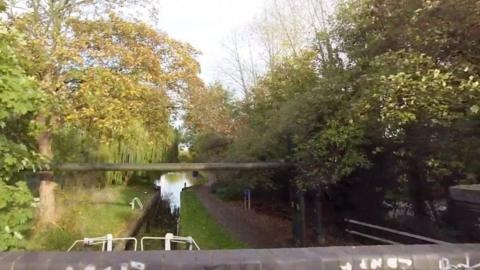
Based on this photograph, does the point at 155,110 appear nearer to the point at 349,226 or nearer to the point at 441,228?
the point at 349,226

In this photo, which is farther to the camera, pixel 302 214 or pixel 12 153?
pixel 302 214

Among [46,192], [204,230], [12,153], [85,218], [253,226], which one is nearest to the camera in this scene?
[12,153]

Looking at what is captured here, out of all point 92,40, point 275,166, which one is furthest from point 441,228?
point 92,40

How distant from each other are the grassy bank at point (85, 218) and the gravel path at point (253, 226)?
12.0 ft

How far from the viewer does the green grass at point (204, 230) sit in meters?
12.9

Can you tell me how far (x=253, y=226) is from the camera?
15.8 meters

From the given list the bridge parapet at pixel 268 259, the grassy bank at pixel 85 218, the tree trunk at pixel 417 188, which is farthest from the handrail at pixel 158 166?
the bridge parapet at pixel 268 259

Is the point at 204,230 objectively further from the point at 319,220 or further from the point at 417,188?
the point at 417,188

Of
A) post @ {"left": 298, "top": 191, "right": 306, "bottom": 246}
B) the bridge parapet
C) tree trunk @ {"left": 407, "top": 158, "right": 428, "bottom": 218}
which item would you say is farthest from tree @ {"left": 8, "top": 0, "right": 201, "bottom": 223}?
the bridge parapet

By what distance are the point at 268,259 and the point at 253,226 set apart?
1413cm

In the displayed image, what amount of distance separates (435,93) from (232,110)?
56.7 ft

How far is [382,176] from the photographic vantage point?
10164 mm

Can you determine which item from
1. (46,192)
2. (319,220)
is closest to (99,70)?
(46,192)

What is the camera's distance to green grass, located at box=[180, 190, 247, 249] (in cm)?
1295
